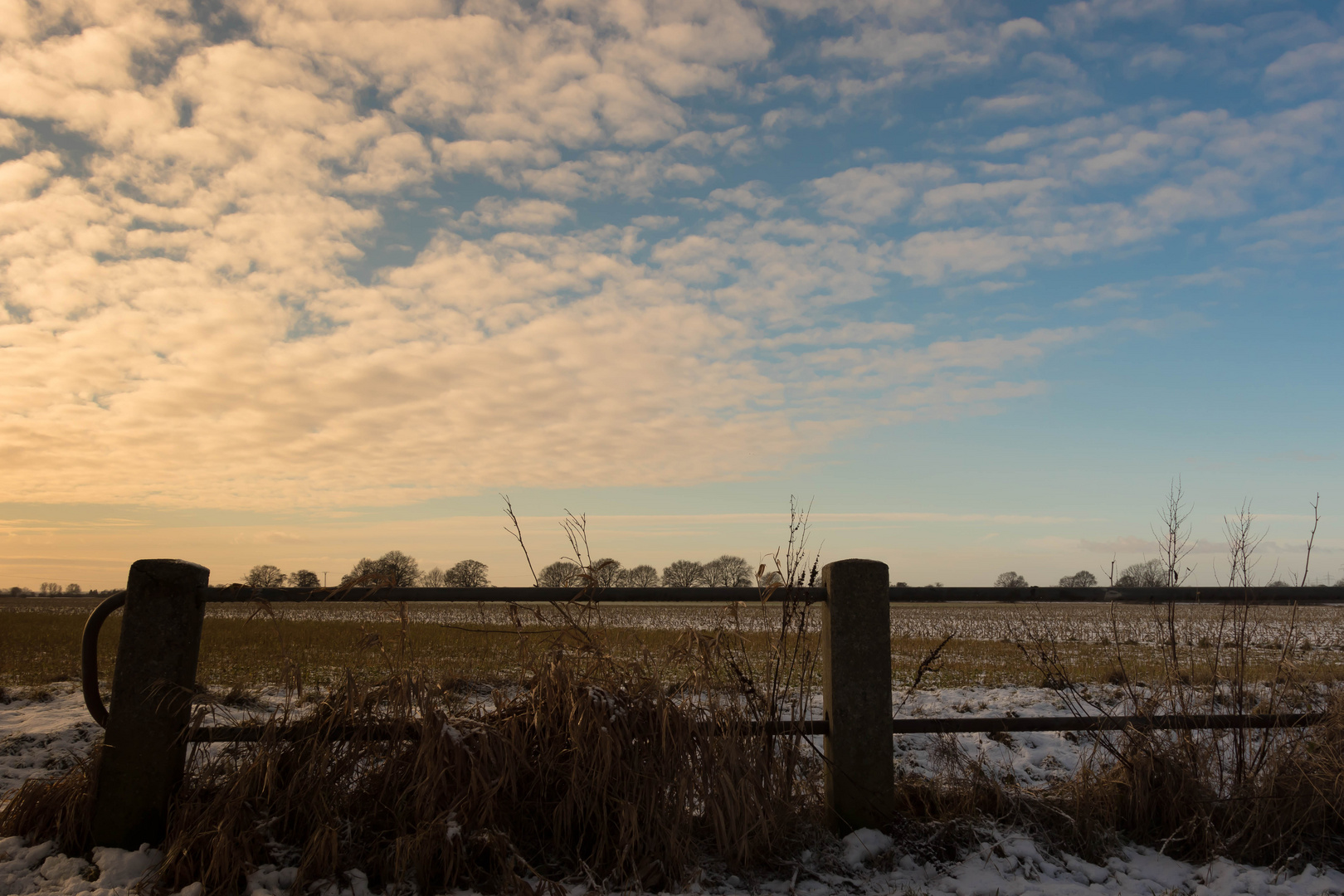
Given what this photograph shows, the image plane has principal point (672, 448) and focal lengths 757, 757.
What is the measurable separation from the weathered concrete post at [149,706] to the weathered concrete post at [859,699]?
336cm

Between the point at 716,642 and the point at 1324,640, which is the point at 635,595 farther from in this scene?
the point at 1324,640

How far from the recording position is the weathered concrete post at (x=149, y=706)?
149 inches

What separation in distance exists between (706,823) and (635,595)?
Result: 121cm

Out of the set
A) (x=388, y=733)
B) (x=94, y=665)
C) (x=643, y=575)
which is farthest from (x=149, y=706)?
(x=643, y=575)

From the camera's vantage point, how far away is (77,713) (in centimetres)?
750

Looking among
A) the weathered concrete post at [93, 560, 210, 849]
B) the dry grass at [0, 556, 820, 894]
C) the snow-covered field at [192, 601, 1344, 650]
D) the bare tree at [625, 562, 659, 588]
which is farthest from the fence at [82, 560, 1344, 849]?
the bare tree at [625, 562, 659, 588]

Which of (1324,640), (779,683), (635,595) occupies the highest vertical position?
(635,595)

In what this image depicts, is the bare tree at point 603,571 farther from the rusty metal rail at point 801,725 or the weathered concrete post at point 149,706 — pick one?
the weathered concrete post at point 149,706

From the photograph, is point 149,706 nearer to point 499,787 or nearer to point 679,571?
point 499,787

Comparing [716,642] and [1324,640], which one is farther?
[1324,640]

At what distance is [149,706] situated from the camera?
3.86 meters

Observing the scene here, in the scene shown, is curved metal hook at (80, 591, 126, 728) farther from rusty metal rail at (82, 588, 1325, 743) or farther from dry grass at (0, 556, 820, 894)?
dry grass at (0, 556, 820, 894)

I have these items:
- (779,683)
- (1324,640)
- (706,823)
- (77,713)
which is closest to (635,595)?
(779,683)

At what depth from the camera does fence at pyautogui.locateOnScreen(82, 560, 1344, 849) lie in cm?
381
